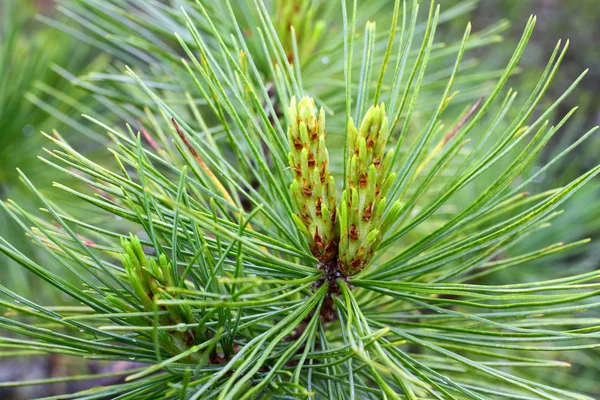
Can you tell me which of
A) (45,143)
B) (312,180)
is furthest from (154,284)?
(45,143)

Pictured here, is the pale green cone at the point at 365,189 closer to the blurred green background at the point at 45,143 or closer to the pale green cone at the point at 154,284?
the pale green cone at the point at 154,284

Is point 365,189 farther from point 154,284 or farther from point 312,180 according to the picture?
point 154,284

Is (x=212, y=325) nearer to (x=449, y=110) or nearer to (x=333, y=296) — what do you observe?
(x=333, y=296)

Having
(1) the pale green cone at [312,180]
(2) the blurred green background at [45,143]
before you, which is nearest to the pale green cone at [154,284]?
(1) the pale green cone at [312,180]

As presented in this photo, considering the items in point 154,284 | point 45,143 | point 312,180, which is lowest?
point 154,284

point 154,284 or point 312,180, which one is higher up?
point 312,180

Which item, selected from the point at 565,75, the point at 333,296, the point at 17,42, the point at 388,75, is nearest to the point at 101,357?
the point at 333,296

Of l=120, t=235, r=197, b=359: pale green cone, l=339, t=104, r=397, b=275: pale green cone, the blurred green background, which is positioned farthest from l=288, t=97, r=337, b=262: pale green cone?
the blurred green background

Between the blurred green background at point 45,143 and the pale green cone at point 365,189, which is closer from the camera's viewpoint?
the pale green cone at point 365,189
